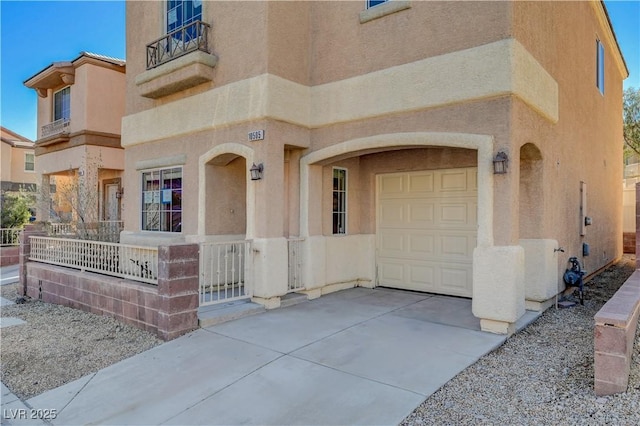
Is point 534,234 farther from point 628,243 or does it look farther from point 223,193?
point 628,243

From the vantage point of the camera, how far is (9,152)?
2848 centimetres

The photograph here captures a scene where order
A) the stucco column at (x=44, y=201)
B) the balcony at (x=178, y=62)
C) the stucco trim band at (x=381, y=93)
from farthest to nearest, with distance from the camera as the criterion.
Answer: the stucco column at (x=44, y=201) < the balcony at (x=178, y=62) < the stucco trim band at (x=381, y=93)

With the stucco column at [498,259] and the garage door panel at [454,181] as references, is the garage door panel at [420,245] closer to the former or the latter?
the garage door panel at [454,181]

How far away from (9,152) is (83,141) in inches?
737

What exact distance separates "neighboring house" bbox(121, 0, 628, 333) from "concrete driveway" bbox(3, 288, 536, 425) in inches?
47.8

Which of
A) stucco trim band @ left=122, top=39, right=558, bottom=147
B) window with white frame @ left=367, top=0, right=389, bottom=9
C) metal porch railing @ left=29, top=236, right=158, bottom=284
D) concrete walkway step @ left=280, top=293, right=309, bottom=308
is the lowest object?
concrete walkway step @ left=280, top=293, right=309, bottom=308

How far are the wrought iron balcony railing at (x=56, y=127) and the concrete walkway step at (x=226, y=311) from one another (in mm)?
12379

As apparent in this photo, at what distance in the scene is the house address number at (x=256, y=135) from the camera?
25.6ft

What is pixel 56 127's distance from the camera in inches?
648

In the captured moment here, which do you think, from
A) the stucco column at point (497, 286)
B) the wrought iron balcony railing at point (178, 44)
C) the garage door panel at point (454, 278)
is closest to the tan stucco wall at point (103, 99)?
the wrought iron balcony railing at point (178, 44)

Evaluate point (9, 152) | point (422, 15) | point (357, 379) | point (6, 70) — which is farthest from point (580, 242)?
point (9, 152)

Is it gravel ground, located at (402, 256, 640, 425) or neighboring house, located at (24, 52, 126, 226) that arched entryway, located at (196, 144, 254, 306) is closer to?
gravel ground, located at (402, 256, 640, 425)

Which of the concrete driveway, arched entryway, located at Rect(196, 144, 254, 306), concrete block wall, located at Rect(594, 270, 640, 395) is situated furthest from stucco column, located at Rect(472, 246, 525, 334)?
arched entryway, located at Rect(196, 144, 254, 306)

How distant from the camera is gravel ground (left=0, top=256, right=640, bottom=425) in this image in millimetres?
3848
